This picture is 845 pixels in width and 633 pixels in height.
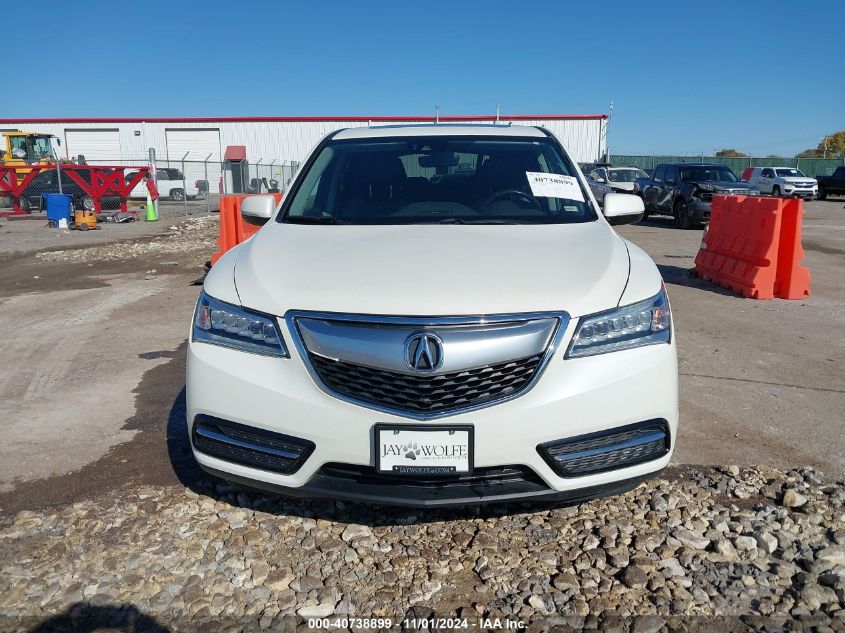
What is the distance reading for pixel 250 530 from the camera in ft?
9.48

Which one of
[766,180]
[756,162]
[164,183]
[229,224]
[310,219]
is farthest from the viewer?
[756,162]

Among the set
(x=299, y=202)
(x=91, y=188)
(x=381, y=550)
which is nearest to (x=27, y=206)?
(x=91, y=188)

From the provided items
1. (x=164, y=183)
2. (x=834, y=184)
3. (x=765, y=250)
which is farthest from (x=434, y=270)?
(x=834, y=184)

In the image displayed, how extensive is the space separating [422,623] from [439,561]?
1.21 feet

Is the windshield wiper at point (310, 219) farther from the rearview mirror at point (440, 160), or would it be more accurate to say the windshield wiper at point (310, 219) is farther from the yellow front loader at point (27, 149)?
the yellow front loader at point (27, 149)

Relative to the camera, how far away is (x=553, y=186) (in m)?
3.76

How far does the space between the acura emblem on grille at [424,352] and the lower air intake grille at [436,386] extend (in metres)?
0.05

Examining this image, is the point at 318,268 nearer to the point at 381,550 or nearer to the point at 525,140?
the point at 381,550

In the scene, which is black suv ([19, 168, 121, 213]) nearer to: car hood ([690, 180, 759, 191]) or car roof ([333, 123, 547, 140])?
car hood ([690, 180, 759, 191])

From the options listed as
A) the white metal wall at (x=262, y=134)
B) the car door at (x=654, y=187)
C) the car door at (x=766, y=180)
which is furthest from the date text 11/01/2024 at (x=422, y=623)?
the white metal wall at (x=262, y=134)

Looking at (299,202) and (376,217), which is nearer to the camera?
(376,217)

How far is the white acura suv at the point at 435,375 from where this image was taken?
2.37m

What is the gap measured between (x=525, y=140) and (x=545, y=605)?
9.19ft

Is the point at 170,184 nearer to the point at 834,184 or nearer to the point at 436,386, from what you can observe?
the point at 834,184
